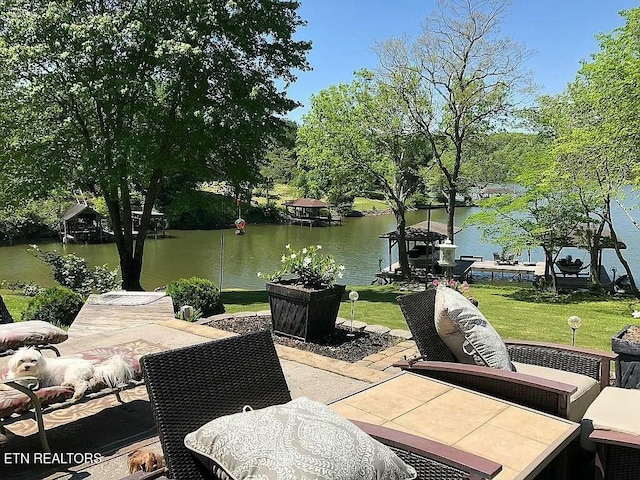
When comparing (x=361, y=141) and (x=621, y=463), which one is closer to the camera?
Answer: (x=621, y=463)

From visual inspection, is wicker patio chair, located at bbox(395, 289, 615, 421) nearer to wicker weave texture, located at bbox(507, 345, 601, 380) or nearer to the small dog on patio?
wicker weave texture, located at bbox(507, 345, 601, 380)

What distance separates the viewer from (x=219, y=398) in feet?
6.19

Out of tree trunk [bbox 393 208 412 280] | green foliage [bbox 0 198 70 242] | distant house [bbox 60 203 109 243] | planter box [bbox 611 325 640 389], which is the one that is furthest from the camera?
distant house [bbox 60 203 109 243]

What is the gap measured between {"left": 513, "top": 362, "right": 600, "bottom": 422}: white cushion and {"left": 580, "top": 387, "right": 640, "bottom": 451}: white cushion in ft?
0.17

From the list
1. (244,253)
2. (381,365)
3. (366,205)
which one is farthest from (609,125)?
(366,205)

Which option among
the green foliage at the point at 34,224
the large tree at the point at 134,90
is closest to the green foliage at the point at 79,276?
the large tree at the point at 134,90

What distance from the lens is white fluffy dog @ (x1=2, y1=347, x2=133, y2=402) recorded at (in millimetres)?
2629

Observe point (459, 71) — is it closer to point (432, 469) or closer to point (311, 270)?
point (311, 270)

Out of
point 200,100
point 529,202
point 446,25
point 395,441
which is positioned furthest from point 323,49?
point 395,441

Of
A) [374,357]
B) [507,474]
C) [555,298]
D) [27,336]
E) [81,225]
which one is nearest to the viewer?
[507,474]

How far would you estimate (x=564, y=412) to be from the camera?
242cm

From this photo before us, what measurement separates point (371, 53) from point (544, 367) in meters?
12.7

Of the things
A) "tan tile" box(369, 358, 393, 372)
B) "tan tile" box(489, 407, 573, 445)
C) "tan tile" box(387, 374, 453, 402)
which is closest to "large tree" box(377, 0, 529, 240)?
"tan tile" box(369, 358, 393, 372)

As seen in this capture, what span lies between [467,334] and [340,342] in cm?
260
